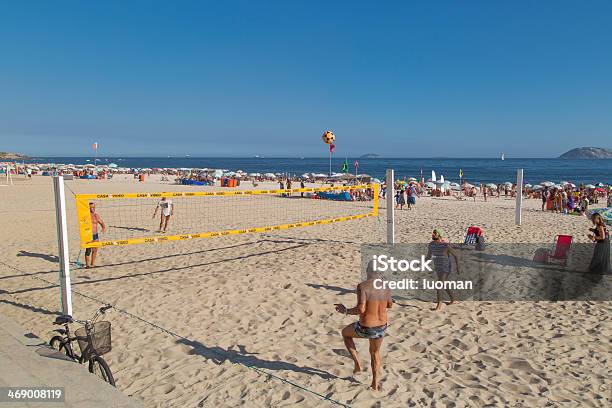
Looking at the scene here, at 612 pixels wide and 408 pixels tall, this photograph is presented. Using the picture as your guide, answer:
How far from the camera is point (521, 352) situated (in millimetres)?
4844

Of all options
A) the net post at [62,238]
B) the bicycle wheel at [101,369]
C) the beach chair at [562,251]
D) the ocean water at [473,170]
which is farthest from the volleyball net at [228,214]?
the ocean water at [473,170]

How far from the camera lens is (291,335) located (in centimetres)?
539

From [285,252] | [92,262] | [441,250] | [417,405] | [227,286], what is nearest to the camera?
[417,405]

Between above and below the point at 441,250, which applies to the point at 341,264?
below

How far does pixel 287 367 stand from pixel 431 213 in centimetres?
1478

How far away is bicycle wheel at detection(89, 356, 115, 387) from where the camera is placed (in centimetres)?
393

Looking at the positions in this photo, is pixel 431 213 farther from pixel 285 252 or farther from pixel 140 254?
Result: pixel 140 254

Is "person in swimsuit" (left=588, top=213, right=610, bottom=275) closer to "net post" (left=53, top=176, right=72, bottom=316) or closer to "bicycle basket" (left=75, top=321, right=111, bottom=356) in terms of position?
"bicycle basket" (left=75, top=321, right=111, bottom=356)

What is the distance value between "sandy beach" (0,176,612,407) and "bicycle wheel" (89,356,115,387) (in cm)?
30

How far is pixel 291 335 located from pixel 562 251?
612cm

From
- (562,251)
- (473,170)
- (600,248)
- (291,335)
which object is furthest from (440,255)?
(473,170)

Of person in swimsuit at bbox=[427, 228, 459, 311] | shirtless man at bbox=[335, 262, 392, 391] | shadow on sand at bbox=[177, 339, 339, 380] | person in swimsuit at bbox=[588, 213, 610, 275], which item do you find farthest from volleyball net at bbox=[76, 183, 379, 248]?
shirtless man at bbox=[335, 262, 392, 391]

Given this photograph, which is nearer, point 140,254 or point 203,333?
point 203,333

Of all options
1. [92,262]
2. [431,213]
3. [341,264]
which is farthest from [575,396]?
[431,213]
